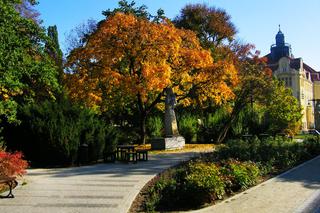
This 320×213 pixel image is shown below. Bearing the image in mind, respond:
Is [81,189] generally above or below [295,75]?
below

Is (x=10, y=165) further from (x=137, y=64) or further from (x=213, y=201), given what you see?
(x=137, y=64)

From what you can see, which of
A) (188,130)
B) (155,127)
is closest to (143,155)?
(188,130)

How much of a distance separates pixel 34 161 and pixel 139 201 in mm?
7737

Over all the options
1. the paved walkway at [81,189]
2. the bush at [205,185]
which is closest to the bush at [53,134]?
the paved walkway at [81,189]

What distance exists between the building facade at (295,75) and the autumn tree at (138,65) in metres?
62.1

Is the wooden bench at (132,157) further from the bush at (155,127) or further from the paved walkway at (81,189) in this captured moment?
the bush at (155,127)

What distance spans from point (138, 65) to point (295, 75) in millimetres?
74731

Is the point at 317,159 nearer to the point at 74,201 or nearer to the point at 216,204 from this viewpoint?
the point at 216,204

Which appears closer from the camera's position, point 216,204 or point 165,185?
point 216,204

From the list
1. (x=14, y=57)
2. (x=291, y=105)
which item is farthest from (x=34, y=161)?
(x=291, y=105)

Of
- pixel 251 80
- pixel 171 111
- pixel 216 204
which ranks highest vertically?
pixel 251 80

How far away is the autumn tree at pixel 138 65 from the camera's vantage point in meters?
23.2

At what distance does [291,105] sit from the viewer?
37.9 m

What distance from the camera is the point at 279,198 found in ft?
34.0
